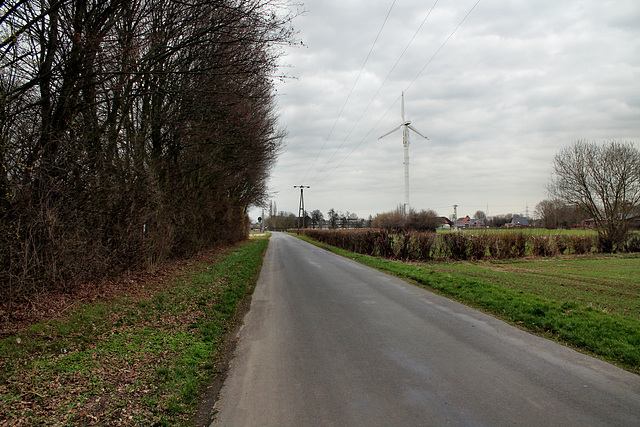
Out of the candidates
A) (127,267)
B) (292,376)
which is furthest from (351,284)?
(292,376)

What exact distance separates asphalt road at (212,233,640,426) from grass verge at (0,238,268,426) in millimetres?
508

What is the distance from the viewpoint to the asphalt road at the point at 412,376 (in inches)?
129

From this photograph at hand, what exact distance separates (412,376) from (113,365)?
3439 millimetres

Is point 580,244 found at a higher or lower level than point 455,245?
lower

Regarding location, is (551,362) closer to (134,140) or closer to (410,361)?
(410,361)

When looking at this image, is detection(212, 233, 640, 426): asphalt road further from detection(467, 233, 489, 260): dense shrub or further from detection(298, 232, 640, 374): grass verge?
detection(467, 233, 489, 260): dense shrub

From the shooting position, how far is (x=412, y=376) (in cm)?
416

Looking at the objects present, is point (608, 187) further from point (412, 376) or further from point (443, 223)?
→ point (443, 223)

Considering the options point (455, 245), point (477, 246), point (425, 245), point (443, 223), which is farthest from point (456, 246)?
point (443, 223)

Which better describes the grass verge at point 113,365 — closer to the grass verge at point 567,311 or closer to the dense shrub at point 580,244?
the grass verge at point 567,311

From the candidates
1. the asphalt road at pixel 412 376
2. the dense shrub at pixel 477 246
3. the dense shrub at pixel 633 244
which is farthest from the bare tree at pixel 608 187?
the asphalt road at pixel 412 376

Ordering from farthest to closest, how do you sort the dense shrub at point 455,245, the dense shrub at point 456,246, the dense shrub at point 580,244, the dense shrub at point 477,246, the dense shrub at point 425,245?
1. the dense shrub at point 580,244
2. the dense shrub at point 477,246
3. the dense shrub at point 456,246
4. the dense shrub at point 455,245
5. the dense shrub at point 425,245

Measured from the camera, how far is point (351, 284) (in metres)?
11.2

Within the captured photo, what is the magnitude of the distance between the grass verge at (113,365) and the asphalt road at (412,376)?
1.67 feet
